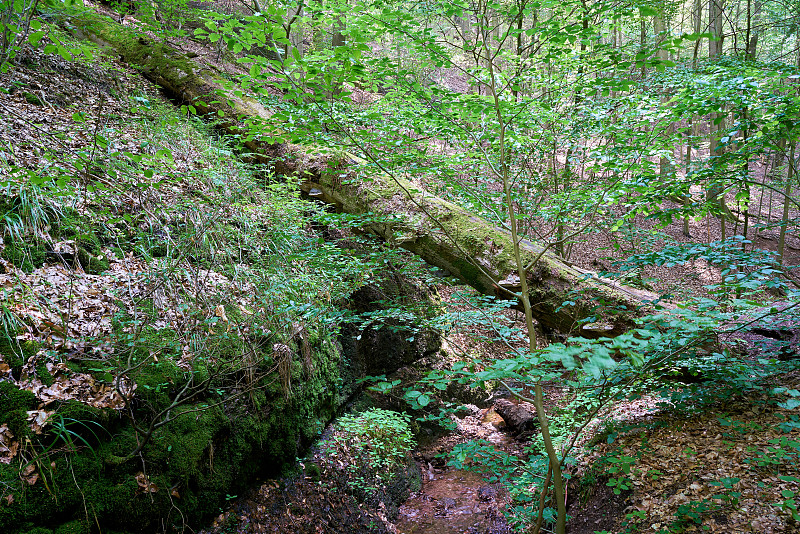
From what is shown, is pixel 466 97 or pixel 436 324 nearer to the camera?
pixel 466 97

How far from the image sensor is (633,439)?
429 centimetres

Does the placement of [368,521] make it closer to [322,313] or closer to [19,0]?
[322,313]

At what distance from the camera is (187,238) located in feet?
13.6

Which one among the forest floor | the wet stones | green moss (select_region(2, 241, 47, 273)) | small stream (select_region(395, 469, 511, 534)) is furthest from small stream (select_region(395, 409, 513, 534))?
green moss (select_region(2, 241, 47, 273))

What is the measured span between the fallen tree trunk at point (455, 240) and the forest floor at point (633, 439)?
1.02 m

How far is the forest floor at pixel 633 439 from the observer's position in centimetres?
296

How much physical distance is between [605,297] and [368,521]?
366 cm

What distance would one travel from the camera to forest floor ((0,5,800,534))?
296cm

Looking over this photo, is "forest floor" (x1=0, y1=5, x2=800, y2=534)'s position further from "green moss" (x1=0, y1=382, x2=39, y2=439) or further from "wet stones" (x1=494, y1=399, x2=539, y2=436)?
"wet stones" (x1=494, y1=399, x2=539, y2=436)

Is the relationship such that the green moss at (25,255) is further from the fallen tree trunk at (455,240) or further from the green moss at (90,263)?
the fallen tree trunk at (455,240)

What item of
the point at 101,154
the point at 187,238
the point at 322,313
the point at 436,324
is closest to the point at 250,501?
the point at 322,313

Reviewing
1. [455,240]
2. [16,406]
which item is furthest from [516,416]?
[16,406]

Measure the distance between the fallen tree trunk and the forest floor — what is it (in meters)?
1.02

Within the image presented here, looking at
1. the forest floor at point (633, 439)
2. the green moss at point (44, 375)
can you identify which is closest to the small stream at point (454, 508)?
the forest floor at point (633, 439)
